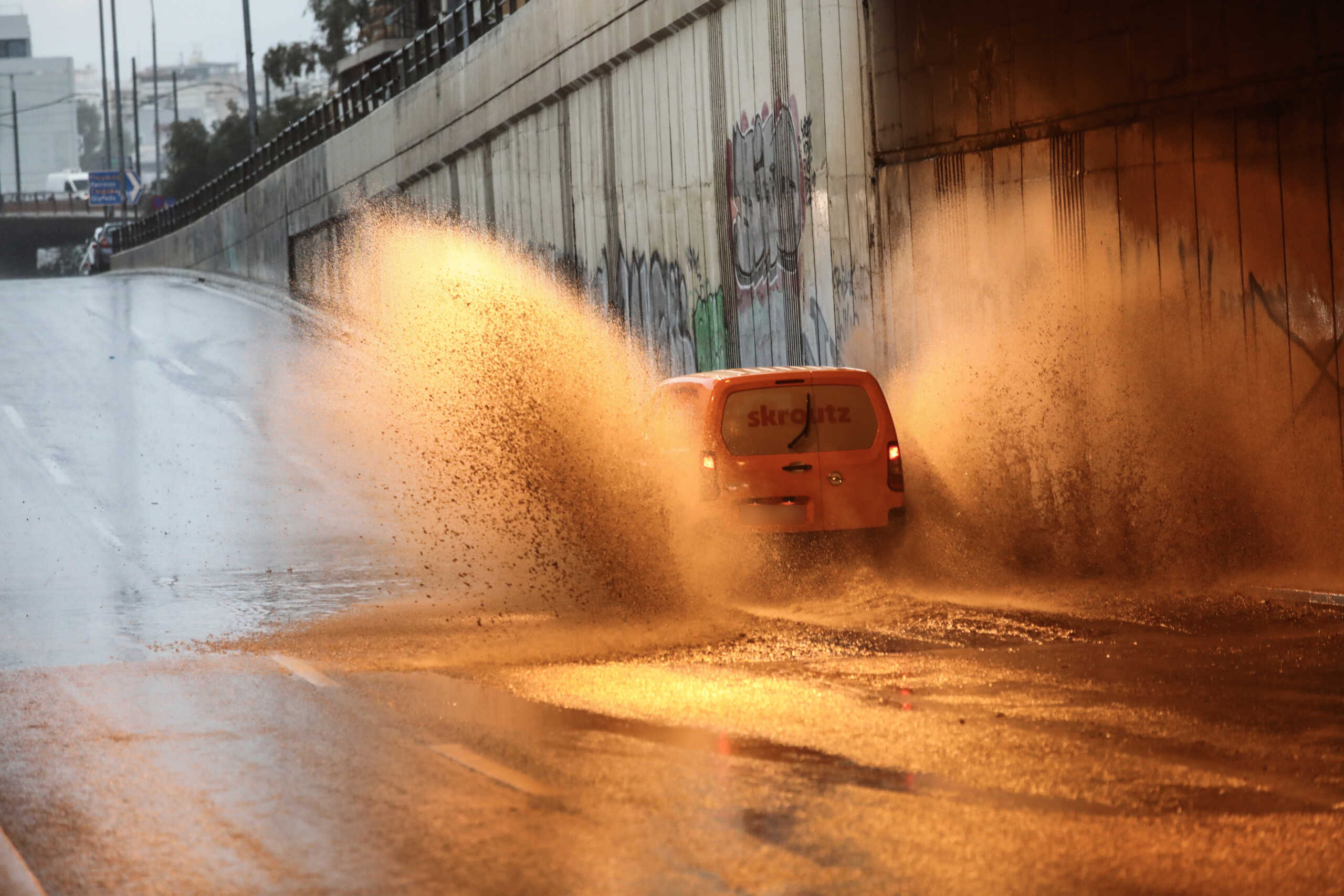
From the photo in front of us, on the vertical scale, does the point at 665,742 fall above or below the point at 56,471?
below

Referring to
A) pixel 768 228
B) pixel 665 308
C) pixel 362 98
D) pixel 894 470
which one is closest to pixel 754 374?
pixel 894 470

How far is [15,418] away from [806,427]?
49.0 feet

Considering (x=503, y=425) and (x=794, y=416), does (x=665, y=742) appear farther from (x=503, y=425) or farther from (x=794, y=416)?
(x=503, y=425)

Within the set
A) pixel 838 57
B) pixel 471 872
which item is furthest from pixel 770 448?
pixel 838 57

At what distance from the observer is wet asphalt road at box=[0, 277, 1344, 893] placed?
553 cm

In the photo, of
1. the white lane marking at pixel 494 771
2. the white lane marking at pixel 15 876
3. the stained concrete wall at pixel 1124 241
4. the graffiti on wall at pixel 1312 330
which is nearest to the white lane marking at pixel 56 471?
the stained concrete wall at pixel 1124 241

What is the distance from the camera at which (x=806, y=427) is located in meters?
12.5

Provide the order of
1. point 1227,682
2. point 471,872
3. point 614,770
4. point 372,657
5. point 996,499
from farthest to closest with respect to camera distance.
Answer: point 996,499
point 372,657
point 1227,682
point 614,770
point 471,872

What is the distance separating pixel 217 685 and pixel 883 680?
3442 millimetres

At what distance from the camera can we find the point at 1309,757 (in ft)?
22.6

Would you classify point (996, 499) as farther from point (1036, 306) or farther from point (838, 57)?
point (838, 57)

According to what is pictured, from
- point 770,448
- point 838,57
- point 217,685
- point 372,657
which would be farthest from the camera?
point 838,57

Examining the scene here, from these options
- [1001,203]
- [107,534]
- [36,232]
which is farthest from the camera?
[36,232]

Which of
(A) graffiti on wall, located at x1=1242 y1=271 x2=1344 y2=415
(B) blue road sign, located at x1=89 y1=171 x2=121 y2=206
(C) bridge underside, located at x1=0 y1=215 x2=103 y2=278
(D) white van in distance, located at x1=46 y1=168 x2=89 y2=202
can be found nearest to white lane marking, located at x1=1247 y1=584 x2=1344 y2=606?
(A) graffiti on wall, located at x1=1242 y1=271 x2=1344 y2=415
